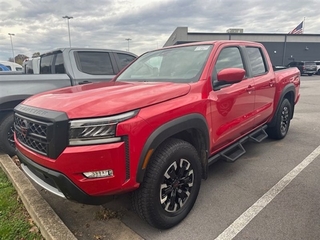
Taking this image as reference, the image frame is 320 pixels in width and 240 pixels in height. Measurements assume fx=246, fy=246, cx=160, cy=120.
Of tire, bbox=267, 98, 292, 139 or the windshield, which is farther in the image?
tire, bbox=267, 98, 292, 139

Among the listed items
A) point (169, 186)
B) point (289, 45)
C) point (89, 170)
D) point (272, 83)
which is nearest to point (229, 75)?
point (169, 186)

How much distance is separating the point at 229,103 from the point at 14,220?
279 centimetres

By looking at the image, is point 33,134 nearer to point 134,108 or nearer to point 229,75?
point 134,108

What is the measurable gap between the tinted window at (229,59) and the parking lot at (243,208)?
1.58 meters

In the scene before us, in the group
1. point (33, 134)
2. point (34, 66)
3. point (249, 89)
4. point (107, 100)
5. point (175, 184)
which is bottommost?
point (175, 184)

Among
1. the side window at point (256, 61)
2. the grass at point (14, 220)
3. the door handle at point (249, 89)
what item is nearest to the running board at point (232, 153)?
the door handle at point (249, 89)

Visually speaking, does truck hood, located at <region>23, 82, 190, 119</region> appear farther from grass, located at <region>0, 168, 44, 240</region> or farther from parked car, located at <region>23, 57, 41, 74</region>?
parked car, located at <region>23, 57, 41, 74</region>

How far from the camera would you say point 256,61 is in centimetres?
422

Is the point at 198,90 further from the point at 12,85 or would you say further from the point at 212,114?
the point at 12,85

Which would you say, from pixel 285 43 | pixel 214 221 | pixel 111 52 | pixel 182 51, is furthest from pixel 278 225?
pixel 285 43

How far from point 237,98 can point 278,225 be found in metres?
1.58

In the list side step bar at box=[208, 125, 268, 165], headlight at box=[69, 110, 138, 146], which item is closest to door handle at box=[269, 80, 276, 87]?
side step bar at box=[208, 125, 268, 165]

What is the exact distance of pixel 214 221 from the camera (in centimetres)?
258

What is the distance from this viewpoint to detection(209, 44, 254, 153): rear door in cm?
292
